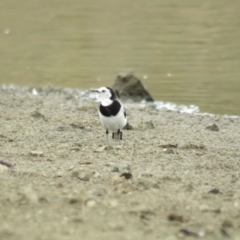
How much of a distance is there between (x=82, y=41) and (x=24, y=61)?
2.47 metres

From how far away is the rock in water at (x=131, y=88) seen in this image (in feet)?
41.5

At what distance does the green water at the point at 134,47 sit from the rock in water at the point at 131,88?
352mm

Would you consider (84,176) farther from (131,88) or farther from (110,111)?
(131,88)

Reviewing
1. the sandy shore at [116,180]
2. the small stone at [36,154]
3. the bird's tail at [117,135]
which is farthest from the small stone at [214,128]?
the small stone at [36,154]

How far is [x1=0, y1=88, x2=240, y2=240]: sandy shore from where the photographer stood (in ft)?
15.8

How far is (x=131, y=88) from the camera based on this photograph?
12.7 m

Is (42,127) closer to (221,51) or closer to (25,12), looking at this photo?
(221,51)

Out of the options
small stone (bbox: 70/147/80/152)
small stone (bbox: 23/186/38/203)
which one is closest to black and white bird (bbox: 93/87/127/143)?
small stone (bbox: 70/147/80/152)

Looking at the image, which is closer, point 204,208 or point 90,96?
point 204,208

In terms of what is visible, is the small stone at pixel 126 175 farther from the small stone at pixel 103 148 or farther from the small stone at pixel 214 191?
the small stone at pixel 103 148

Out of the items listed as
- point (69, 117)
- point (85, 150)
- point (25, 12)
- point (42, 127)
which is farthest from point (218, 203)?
point (25, 12)

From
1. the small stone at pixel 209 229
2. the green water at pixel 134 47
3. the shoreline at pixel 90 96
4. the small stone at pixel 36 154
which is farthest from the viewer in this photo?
the green water at pixel 134 47

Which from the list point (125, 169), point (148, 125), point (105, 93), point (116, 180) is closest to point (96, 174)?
point (116, 180)

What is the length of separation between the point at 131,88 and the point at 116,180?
6818 millimetres
